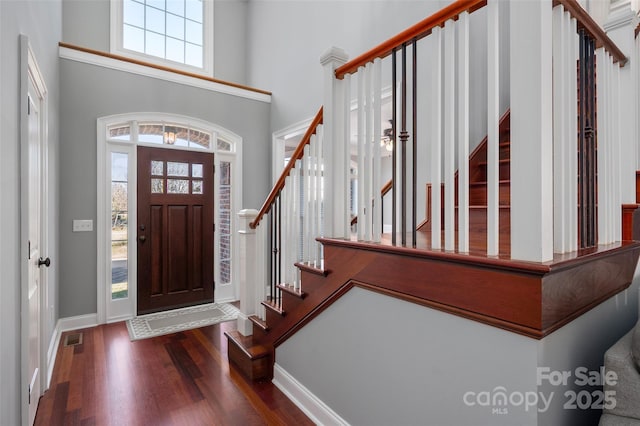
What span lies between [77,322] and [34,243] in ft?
5.81

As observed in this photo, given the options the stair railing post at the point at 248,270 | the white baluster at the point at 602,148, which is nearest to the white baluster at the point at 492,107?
the white baluster at the point at 602,148

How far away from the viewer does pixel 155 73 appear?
13.0 feet

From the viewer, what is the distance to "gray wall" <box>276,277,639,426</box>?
1055 mm

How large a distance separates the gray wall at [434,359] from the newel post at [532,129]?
12.6 inches

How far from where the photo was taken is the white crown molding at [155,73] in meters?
3.50

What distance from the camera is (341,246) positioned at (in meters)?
1.69

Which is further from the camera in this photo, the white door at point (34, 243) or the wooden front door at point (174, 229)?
the wooden front door at point (174, 229)

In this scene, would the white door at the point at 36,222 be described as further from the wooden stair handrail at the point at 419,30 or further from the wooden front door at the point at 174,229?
the wooden stair handrail at the point at 419,30

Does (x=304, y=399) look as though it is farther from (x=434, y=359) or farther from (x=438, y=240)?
(x=438, y=240)

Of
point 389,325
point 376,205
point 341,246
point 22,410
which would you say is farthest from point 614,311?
point 22,410

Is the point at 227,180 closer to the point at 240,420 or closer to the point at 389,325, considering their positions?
the point at 240,420

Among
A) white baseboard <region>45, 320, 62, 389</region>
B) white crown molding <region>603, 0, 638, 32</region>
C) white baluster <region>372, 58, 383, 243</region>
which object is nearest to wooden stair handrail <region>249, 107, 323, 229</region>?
white baluster <region>372, 58, 383, 243</region>

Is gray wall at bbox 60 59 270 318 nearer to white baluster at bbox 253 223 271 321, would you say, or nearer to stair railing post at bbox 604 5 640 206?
white baluster at bbox 253 223 271 321

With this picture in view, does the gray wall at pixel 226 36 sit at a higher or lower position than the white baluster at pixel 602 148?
higher
